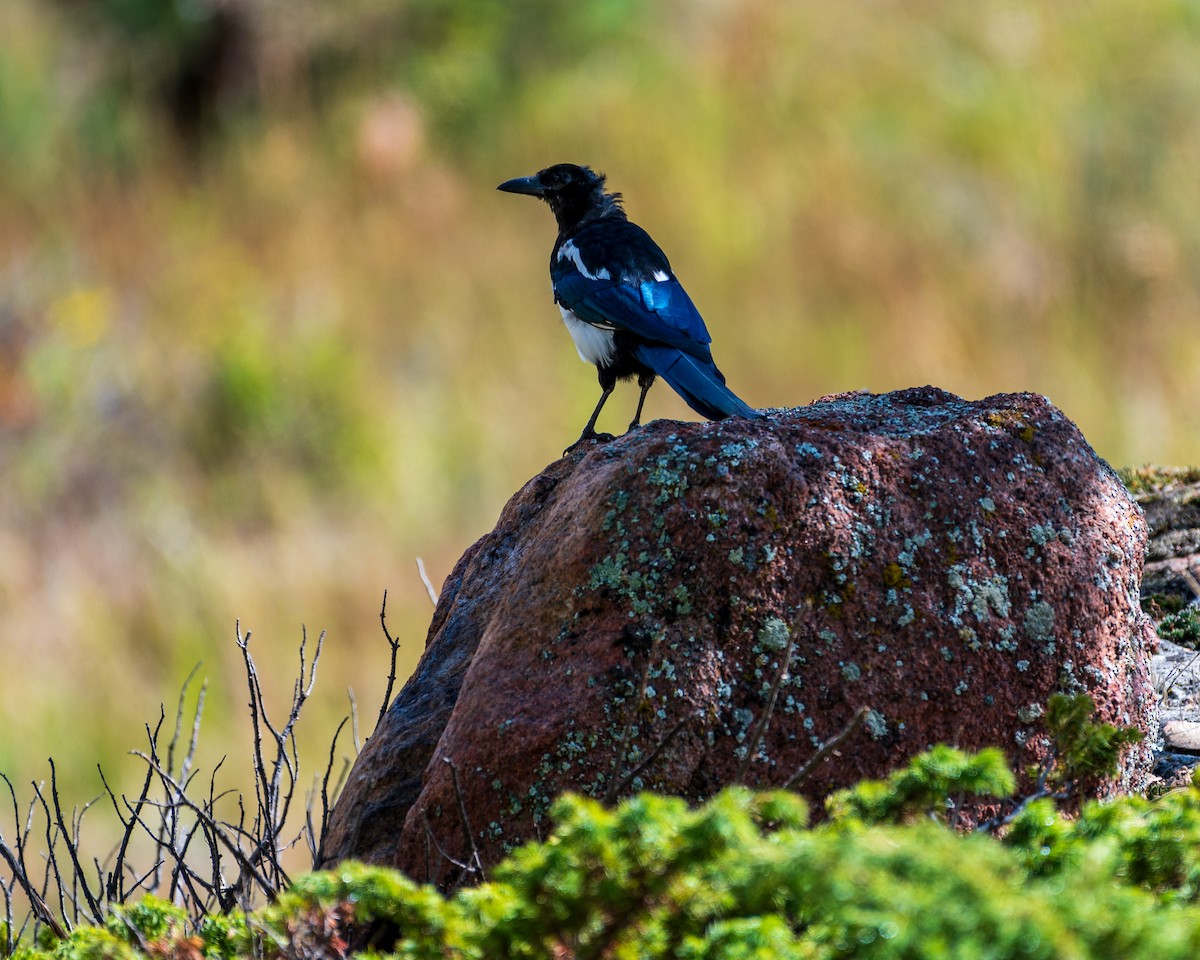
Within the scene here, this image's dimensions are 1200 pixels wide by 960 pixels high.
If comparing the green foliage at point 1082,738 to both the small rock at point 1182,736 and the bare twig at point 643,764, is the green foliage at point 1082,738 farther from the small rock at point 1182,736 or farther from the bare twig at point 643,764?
the small rock at point 1182,736

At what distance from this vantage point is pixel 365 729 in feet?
25.5

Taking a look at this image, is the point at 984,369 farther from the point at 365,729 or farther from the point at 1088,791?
the point at 1088,791

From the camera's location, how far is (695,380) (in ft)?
13.7

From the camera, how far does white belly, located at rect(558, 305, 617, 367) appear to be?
470cm

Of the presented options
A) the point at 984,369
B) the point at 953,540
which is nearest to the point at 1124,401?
the point at 984,369

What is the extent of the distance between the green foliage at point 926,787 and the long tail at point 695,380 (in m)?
1.63

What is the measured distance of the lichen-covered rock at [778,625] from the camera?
273 centimetres

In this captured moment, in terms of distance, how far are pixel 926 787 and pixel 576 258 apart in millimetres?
3081

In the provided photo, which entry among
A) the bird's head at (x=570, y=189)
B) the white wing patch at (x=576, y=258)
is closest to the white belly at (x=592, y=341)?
the white wing patch at (x=576, y=258)

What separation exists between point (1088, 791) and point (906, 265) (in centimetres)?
819

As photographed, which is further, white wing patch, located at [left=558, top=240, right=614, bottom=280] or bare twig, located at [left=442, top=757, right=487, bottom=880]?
white wing patch, located at [left=558, top=240, right=614, bottom=280]

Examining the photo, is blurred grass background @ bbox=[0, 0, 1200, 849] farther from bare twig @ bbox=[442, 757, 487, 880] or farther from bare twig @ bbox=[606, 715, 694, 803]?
bare twig @ bbox=[606, 715, 694, 803]

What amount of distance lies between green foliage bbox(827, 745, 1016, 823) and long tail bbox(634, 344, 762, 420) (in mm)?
1628

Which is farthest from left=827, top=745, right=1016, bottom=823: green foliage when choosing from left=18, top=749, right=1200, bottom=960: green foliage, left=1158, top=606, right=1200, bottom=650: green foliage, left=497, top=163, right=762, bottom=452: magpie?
left=1158, top=606, right=1200, bottom=650: green foliage
